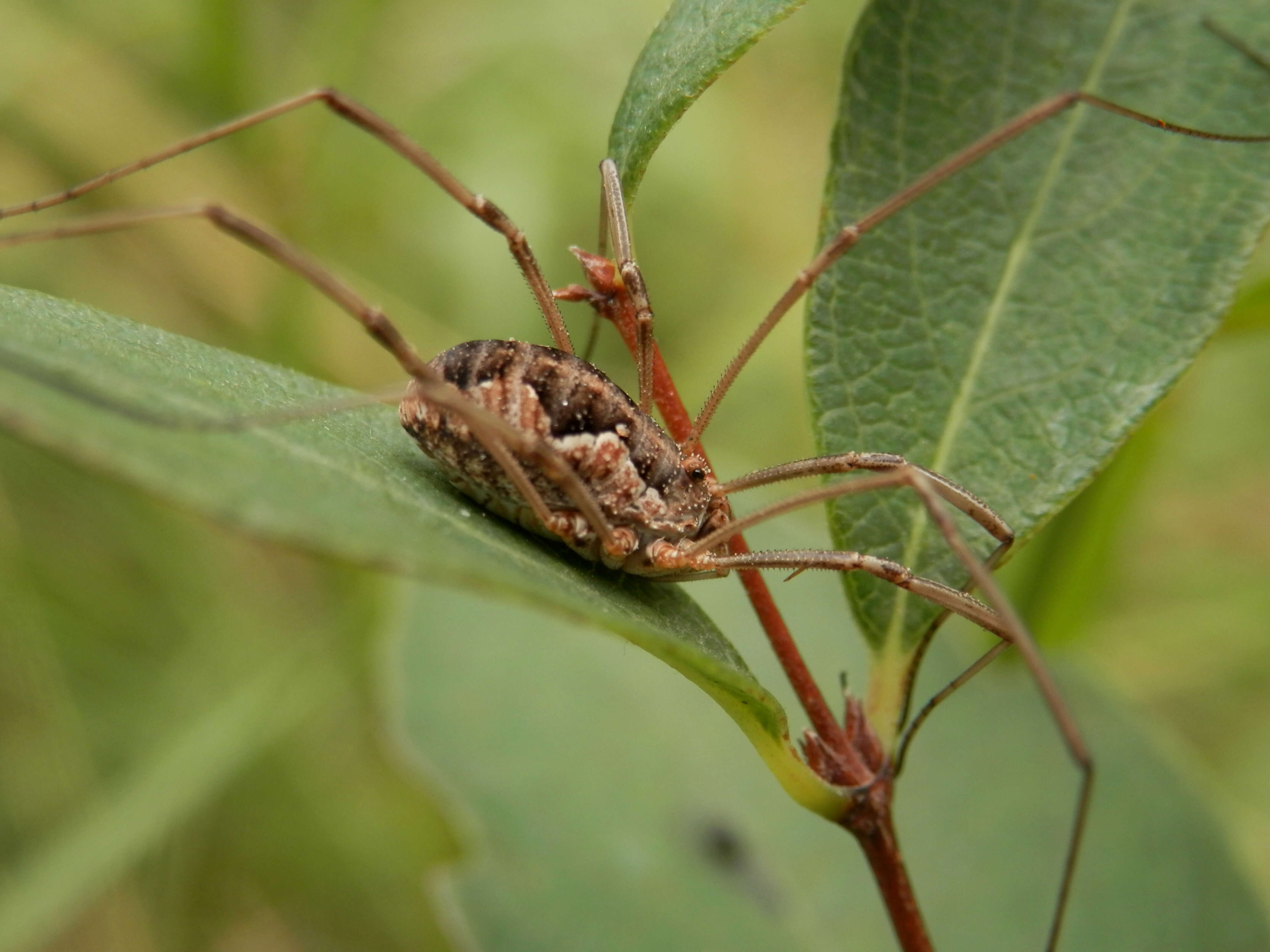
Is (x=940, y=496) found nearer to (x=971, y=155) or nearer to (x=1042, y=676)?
(x=1042, y=676)

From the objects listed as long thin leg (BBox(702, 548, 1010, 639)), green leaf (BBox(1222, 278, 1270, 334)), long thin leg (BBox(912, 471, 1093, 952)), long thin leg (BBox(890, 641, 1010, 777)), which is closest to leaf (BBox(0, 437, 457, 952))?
long thin leg (BBox(702, 548, 1010, 639))

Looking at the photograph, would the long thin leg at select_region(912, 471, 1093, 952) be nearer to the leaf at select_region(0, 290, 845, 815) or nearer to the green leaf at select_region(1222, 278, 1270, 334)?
the leaf at select_region(0, 290, 845, 815)

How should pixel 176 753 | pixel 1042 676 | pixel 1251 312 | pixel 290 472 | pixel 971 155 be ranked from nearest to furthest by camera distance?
1. pixel 290 472
2. pixel 1042 676
3. pixel 971 155
4. pixel 1251 312
5. pixel 176 753

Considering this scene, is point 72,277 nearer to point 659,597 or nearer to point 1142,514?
point 659,597

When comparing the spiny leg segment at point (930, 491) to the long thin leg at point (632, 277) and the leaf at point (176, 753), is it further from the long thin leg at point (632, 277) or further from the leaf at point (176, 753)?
the leaf at point (176, 753)

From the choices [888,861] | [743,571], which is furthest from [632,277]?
[888,861]

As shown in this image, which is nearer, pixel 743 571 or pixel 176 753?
pixel 743 571
